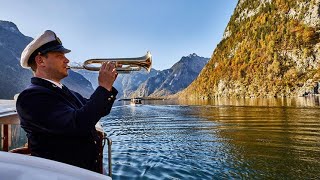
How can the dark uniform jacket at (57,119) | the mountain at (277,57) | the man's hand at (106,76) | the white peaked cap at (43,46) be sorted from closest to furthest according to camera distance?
the dark uniform jacket at (57,119) < the man's hand at (106,76) < the white peaked cap at (43,46) < the mountain at (277,57)

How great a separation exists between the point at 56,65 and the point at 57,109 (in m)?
0.84

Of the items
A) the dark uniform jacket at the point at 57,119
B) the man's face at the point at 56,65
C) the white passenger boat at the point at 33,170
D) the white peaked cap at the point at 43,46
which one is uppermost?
the white peaked cap at the point at 43,46

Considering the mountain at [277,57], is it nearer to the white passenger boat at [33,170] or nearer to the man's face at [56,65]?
the man's face at [56,65]

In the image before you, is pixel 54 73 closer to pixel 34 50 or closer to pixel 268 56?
pixel 34 50

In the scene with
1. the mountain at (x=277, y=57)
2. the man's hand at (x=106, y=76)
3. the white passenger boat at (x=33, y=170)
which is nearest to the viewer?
the white passenger boat at (x=33, y=170)

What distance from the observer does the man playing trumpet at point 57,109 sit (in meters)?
3.52

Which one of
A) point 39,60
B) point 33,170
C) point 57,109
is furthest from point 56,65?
point 33,170

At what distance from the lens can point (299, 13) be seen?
6314 inches

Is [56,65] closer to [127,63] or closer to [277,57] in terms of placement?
[127,63]

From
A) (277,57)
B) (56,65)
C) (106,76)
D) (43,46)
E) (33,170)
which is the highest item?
(277,57)

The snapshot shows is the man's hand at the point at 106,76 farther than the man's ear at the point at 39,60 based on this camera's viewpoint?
No

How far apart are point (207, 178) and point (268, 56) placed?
160 metres

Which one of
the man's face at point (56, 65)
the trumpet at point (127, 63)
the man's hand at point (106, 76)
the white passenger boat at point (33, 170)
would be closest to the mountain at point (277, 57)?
the trumpet at point (127, 63)

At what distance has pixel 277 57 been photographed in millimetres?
153250
